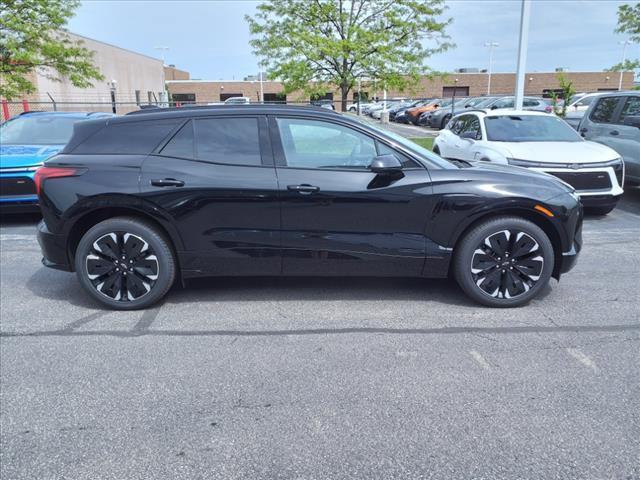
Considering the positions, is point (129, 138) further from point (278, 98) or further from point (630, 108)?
point (278, 98)

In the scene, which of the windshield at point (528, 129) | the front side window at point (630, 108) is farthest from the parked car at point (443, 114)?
the windshield at point (528, 129)

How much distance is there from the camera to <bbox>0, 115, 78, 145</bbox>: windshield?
27.4 feet

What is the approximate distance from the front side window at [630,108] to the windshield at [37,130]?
9.74 m

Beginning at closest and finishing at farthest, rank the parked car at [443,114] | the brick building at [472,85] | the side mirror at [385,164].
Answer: the side mirror at [385,164] < the parked car at [443,114] < the brick building at [472,85]

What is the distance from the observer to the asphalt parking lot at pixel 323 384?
2.54 m

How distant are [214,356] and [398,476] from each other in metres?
1.67

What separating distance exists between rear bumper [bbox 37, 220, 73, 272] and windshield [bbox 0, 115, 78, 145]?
4476mm

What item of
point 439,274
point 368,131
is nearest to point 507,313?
point 439,274

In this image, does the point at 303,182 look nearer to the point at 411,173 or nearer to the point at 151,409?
the point at 411,173

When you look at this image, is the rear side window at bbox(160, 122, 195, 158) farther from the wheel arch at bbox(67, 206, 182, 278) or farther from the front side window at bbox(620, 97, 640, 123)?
the front side window at bbox(620, 97, 640, 123)

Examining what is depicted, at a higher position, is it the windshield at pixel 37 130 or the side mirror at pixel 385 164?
the windshield at pixel 37 130

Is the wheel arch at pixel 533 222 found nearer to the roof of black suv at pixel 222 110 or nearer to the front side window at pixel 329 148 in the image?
the front side window at pixel 329 148

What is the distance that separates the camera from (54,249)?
4.48m

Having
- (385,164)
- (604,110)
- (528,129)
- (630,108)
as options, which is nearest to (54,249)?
(385,164)
